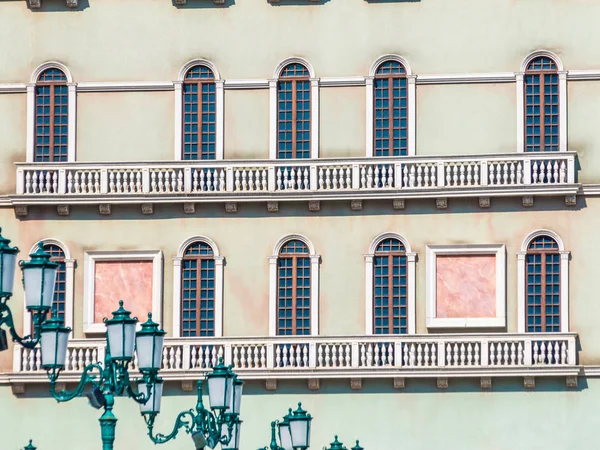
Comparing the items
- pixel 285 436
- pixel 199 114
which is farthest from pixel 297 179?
pixel 285 436

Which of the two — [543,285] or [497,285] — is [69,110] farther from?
[543,285]

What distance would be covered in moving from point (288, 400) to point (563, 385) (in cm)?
580

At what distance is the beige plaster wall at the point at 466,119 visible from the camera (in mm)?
45750

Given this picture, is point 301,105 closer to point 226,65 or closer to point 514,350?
point 226,65

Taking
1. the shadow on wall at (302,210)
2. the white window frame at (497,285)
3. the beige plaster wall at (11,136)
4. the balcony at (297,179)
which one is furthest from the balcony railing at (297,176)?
the white window frame at (497,285)

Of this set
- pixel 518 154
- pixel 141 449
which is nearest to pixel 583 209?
pixel 518 154

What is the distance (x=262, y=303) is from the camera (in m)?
45.8

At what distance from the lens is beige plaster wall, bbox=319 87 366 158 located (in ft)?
152

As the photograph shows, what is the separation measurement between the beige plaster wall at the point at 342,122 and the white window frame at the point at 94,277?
4328 millimetres

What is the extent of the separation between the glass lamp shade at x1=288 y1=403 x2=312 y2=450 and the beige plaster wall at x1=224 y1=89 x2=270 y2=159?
12.0 metres

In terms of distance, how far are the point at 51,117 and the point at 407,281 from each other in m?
8.64

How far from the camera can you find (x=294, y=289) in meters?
45.8

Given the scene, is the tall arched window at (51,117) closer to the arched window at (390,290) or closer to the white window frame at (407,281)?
the white window frame at (407,281)

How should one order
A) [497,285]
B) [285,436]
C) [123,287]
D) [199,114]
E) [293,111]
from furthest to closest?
[199,114]
[293,111]
[123,287]
[497,285]
[285,436]
